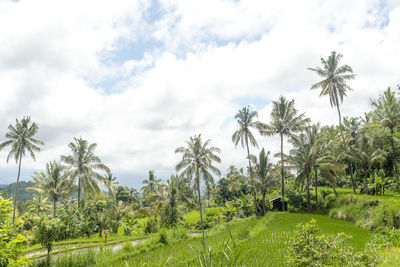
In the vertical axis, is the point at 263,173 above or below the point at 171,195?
above

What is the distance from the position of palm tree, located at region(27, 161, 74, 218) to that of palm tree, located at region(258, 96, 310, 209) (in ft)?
80.6

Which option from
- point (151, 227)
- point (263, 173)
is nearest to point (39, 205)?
point (151, 227)

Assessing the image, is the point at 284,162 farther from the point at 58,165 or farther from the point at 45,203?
the point at 45,203

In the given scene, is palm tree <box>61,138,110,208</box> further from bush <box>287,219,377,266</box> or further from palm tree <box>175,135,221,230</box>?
bush <box>287,219,377,266</box>

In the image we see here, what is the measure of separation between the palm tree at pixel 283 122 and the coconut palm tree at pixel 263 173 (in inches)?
68.0

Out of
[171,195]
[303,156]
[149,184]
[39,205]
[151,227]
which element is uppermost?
[303,156]

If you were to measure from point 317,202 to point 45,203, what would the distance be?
4153 cm

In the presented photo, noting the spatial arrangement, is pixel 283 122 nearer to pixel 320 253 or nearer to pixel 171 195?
pixel 171 195

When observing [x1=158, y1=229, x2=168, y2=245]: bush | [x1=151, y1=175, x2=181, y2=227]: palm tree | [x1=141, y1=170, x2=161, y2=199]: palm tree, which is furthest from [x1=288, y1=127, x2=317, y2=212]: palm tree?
[x1=141, y1=170, x2=161, y2=199]: palm tree

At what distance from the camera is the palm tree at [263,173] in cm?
2991

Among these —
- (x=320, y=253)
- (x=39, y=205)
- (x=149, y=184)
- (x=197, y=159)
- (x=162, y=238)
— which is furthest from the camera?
(x=149, y=184)

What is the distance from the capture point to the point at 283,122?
3055 cm

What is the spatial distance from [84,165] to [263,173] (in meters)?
21.4

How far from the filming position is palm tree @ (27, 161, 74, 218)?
27828mm
